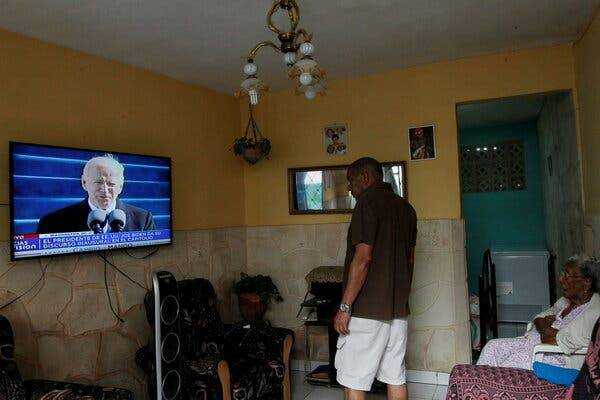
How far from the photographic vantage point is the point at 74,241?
2.58 m

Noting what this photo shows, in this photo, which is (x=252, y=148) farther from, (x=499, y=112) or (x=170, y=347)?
(x=499, y=112)

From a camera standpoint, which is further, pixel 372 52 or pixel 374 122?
pixel 374 122

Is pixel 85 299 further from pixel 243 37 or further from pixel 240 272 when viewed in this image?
pixel 243 37

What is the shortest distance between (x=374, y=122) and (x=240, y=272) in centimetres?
178

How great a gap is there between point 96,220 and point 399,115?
7.81 ft

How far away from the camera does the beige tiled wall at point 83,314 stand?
7.99 ft

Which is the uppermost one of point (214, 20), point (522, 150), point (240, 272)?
point (214, 20)

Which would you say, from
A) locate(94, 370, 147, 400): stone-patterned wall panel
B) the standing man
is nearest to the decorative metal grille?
the standing man

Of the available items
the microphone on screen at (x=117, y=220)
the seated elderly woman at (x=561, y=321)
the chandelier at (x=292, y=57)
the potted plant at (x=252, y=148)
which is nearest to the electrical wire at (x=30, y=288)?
the microphone on screen at (x=117, y=220)

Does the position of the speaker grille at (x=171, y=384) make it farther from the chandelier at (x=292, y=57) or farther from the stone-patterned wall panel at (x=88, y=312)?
the chandelier at (x=292, y=57)

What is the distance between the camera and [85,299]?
9.08 ft

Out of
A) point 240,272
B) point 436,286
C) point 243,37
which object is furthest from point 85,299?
point 436,286

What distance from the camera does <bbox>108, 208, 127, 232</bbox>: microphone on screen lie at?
2.80 meters

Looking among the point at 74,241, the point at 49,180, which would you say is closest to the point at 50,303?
the point at 74,241
